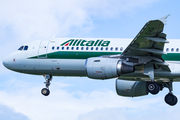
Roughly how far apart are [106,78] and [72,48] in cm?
501

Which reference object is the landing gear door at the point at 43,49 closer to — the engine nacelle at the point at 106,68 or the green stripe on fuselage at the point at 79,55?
the green stripe on fuselage at the point at 79,55

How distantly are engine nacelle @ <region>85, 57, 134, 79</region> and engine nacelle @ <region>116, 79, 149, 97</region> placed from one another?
18.3 ft

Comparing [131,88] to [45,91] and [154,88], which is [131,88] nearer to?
[154,88]

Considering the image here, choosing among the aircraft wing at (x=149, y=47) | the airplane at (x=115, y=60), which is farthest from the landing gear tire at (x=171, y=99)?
the aircraft wing at (x=149, y=47)

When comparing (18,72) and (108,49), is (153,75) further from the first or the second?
(18,72)

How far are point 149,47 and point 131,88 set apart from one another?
7.18m

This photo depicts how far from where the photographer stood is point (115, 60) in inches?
1196

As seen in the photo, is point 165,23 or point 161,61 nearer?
point 165,23

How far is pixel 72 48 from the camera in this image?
111ft

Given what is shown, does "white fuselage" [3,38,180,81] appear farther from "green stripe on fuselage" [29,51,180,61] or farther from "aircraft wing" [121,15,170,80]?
"aircraft wing" [121,15,170,80]

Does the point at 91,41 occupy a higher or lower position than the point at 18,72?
higher

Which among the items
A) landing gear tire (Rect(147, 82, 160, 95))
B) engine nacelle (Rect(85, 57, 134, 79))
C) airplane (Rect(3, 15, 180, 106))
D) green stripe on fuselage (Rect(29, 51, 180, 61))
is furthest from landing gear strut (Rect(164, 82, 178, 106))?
engine nacelle (Rect(85, 57, 134, 79))

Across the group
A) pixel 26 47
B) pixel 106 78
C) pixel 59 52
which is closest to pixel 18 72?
pixel 26 47

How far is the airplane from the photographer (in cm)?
2988
